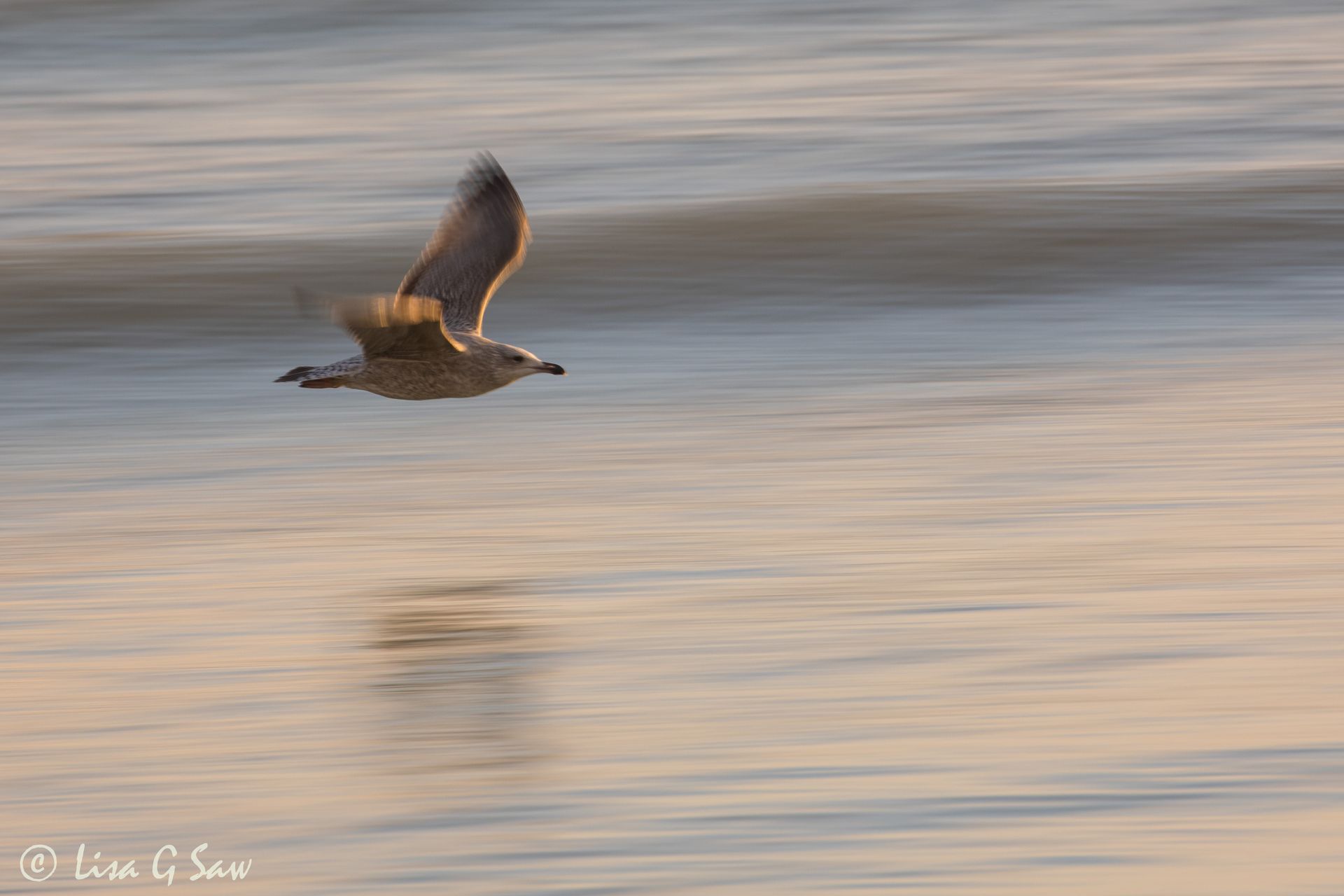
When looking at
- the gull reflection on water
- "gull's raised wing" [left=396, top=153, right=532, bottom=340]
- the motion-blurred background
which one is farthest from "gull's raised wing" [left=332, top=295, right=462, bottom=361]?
the gull reflection on water

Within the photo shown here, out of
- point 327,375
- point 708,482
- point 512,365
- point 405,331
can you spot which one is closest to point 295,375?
point 327,375

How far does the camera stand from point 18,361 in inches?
361

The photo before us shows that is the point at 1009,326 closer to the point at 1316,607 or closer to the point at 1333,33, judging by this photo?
the point at 1316,607

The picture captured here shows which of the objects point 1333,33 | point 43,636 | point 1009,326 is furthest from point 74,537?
point 1333,33

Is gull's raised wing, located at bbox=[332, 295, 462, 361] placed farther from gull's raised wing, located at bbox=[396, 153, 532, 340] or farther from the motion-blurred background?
the motion-blurred background

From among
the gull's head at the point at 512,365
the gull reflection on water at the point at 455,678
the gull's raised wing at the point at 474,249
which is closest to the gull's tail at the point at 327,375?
the gull's head at the point at 512,365

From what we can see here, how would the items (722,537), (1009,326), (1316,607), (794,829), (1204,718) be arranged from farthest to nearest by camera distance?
(1009,326) → (722,537) → (1316,607) → (1204,718) → (794,829)

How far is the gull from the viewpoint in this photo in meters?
5.78

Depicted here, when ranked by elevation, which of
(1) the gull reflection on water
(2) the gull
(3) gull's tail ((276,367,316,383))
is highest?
(2) the gull

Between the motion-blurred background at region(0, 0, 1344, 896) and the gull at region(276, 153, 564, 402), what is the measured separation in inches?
17.1

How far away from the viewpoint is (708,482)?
6668mm

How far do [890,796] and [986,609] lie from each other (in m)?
1.28

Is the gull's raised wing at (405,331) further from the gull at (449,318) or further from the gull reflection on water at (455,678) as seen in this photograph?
the gull reflection on water at (455,678)

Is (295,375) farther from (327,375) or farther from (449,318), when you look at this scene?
(449,318)
